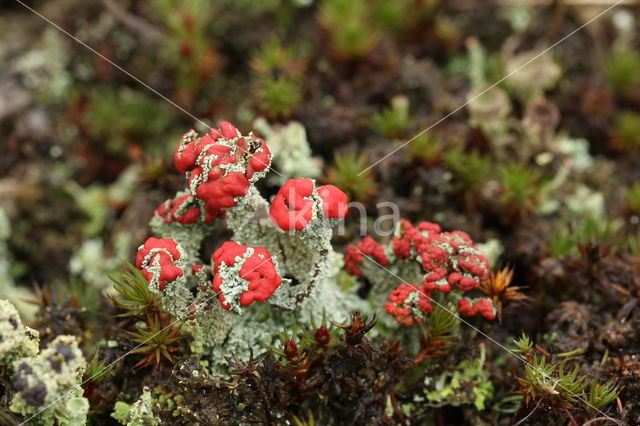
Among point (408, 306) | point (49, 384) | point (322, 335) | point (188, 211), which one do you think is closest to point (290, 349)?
point (322, 335)

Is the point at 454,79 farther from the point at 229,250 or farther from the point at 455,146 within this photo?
the point at 229,250

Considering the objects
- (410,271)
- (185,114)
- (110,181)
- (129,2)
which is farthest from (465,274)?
(129,2)

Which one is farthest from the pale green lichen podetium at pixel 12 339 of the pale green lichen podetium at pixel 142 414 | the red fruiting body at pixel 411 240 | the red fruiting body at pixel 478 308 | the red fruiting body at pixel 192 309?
the red fruiting body at pixel 478 308

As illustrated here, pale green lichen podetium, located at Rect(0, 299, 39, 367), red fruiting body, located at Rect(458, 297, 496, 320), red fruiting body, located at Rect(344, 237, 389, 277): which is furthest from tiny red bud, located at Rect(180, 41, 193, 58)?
red fruiting body, located at Rect(458, 297, 496, 320)

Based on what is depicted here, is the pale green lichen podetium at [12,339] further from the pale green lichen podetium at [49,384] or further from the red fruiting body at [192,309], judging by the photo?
the red fruiting body at [192,309]

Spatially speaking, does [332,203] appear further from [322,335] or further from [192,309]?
[192,309]
